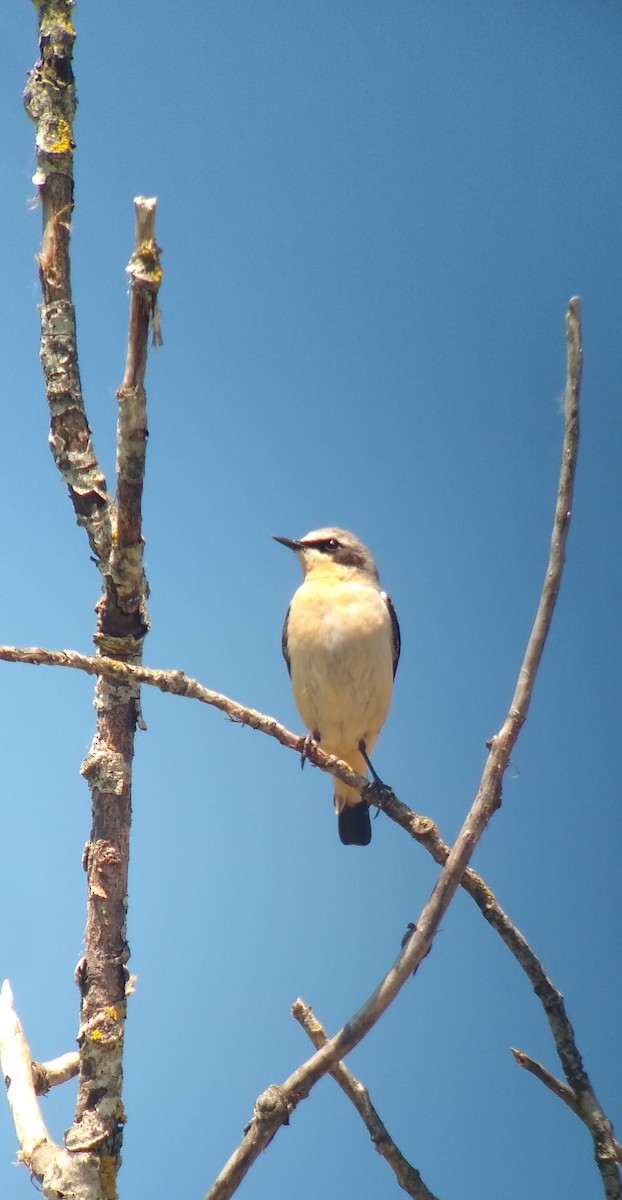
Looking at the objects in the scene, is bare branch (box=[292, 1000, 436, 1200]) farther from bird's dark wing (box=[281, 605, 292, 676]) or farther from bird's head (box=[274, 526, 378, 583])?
bird's head (box=[274, 526, 378, 583])

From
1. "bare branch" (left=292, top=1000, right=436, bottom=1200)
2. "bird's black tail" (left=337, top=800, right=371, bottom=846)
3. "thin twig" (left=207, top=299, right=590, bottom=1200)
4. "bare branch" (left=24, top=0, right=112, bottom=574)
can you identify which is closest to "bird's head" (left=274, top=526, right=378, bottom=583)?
"bird's black tail" (left=337, top=800, right=371, bottom=846)

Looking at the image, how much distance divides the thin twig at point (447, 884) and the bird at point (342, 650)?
2.06m

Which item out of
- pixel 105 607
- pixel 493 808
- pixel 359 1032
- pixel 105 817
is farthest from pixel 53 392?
pixel 359 1032

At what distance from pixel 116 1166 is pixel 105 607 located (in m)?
1.35

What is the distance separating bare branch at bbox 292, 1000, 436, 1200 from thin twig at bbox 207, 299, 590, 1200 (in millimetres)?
373

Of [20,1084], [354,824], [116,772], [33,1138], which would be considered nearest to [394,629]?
[354,824]

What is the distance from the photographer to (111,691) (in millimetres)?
2930

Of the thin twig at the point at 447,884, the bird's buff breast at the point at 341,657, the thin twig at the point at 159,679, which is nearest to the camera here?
the thin twig at the point at 447,884

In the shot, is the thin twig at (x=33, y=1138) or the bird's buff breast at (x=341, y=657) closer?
the thin twig at (x=33, y=1138)

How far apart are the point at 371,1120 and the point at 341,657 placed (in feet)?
6.73

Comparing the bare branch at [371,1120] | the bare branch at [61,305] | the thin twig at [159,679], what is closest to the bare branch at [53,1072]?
the bare branch at [371,1120]

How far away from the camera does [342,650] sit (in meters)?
4.61

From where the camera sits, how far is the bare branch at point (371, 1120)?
273 centimetres

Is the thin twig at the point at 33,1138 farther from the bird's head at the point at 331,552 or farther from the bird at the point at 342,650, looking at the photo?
the bird's head at the point at 331,552
